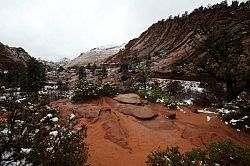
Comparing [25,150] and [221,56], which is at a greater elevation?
[221,56]

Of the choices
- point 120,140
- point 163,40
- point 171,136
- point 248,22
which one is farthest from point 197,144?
point 163,40

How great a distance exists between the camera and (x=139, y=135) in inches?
409

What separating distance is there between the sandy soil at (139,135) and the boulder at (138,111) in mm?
222

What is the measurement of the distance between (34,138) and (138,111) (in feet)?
21.4

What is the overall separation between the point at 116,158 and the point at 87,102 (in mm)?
5175

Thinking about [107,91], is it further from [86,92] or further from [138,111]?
[138,111]

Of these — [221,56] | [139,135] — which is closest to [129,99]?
[139,135]

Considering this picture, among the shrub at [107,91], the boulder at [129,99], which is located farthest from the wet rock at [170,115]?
the shrub at [107,91]

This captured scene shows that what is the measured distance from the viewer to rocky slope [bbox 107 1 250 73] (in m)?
57.6

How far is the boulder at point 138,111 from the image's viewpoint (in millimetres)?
11984

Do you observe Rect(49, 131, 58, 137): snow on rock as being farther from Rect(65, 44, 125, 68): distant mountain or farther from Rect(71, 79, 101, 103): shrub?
Rect(65, 44, 125, 68): distant mountain

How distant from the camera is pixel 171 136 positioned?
34.8ft

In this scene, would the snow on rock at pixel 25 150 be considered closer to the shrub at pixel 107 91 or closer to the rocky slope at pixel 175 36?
the shrub at pixel 107 91

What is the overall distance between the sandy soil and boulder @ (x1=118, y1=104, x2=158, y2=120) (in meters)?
A: 0.22
